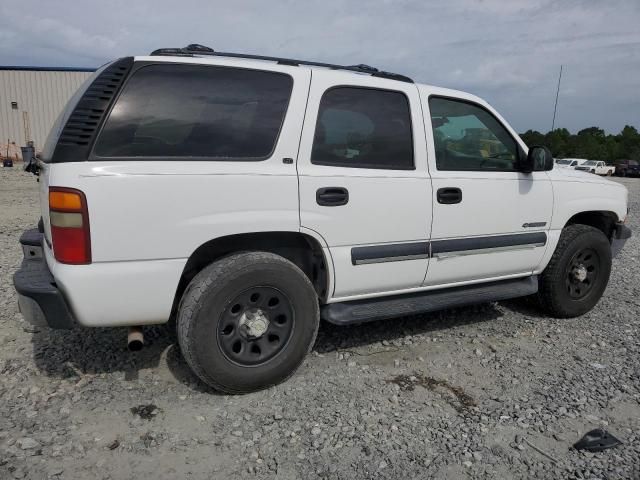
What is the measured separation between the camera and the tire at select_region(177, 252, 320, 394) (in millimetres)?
2834

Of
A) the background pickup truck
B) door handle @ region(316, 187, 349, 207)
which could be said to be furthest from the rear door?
the background pickup truck

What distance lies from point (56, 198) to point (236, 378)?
4.56ft

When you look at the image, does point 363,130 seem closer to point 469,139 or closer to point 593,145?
point 469,139

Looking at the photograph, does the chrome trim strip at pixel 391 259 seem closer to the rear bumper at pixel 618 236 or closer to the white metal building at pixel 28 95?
the rear bumper at pixel 618 236

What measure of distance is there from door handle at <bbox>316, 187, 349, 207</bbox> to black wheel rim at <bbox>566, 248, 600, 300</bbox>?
7.88ft

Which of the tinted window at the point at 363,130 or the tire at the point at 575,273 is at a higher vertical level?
the tinted window at the point at 363,130

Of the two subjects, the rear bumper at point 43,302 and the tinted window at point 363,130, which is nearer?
the rear bumper at point 43,302

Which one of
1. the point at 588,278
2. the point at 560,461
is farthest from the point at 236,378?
the point at 588,278

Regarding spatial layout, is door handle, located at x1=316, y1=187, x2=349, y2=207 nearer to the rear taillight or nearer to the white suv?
the white suv

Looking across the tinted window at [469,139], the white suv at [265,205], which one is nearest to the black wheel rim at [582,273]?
the white suv at [265,205]

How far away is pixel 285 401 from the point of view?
305 centimetres

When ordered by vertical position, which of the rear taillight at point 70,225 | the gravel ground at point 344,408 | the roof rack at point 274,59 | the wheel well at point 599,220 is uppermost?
the roof rack at point 274,59

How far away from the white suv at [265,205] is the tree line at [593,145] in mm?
46991

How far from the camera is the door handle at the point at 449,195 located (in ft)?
11.6
